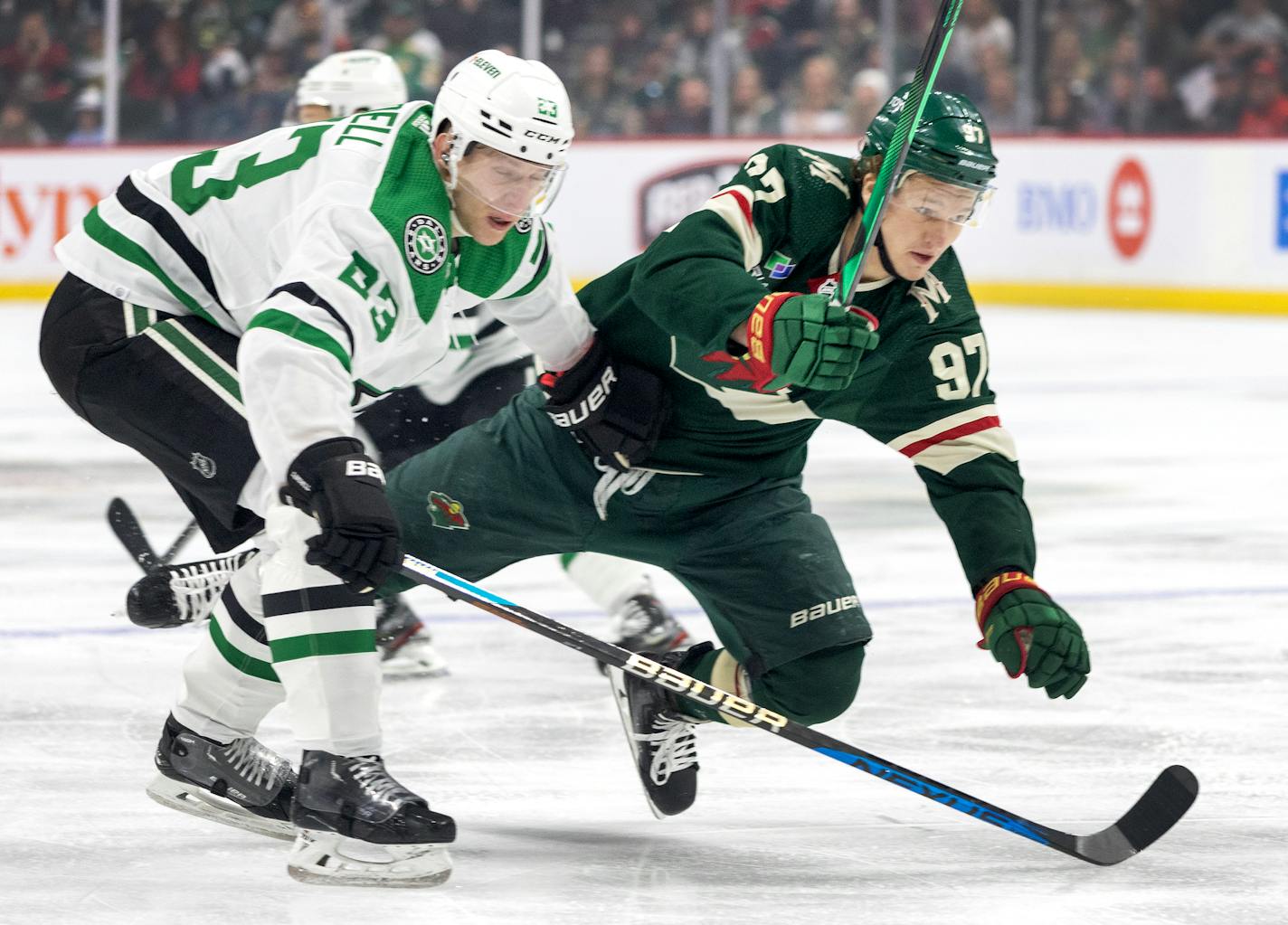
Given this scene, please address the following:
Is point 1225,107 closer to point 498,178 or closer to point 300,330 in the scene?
point 498,178

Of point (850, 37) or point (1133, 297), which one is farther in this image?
point (850, 37)

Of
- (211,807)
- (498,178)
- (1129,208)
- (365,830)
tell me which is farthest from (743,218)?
(1129,208)

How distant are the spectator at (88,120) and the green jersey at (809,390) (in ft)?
29.0

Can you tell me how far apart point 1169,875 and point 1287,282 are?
29.5 ft

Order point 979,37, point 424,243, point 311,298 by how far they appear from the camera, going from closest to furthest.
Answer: point 311,298 → point 424,243 → point 979,37

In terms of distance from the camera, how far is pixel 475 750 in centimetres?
352

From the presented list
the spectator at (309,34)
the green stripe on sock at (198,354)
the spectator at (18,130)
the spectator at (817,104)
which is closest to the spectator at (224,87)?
the spectator at (309,34)

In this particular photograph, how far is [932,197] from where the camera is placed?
2965 mm

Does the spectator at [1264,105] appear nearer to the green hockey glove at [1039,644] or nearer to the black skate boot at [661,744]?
the black skate boot at [661,744]

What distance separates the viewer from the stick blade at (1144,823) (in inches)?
115

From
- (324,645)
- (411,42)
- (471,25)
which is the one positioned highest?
(324,645)

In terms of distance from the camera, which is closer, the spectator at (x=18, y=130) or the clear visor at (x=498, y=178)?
the clear visor at (x=498, y=178)

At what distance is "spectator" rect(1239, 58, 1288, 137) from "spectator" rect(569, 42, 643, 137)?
3.30 m

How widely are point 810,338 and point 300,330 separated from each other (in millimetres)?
626
